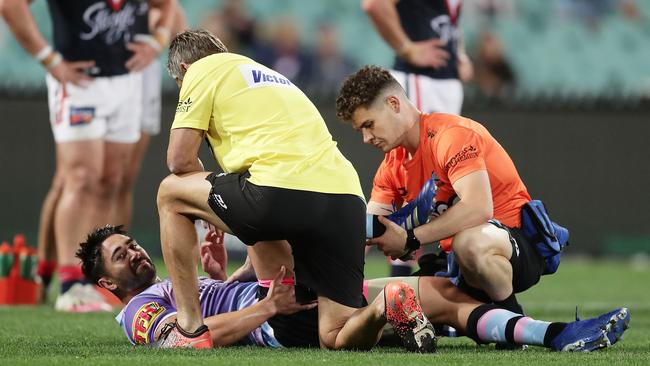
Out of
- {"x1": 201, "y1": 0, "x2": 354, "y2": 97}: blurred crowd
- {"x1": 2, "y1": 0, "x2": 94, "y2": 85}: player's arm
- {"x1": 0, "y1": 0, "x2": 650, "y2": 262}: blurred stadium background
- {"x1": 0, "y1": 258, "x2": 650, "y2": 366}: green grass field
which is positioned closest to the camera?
{"x1": 0, "y1": 258, "x2": 650, "y2": 366}: green grass field

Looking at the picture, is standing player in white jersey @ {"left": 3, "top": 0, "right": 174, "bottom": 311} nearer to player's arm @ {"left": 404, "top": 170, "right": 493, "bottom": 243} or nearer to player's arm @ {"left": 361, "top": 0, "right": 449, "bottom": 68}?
player's arm @ {"left": 361, "top": 0, "right": 449, "bottom": 68}

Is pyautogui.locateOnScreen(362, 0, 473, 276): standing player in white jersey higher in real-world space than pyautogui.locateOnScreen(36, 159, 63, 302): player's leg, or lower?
higher

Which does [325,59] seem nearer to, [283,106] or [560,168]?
[560,168]

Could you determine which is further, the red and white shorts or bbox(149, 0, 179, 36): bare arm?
bbox(149, 0, 179, 36): bare arm

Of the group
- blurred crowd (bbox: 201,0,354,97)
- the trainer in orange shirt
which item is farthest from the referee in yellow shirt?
blurred crowd (bbox: 201,0,354,97)

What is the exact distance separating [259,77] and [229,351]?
1057mm

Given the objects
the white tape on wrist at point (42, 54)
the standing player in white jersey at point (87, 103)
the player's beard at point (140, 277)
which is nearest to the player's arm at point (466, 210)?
the player's beard at point (140, 277)

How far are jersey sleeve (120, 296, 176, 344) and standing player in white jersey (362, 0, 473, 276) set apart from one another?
3.22 m

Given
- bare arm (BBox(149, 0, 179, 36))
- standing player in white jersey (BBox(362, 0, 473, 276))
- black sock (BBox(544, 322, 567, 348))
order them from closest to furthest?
1. black sock (BBox(544, 322, 567, 348))
2. standing player in white jersey (BBox(362, 0, 473, 276))
3. bare arm (BBox(149, 0, 179, 36))

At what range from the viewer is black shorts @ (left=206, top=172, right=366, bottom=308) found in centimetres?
441

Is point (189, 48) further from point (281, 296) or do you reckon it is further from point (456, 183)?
point (456, 183)

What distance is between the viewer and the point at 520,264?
4.85 m

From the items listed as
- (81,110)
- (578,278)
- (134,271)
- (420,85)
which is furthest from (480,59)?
(134,271)

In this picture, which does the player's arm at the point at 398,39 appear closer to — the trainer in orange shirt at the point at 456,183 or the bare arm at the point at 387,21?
the bare arm at the point at 387,21
